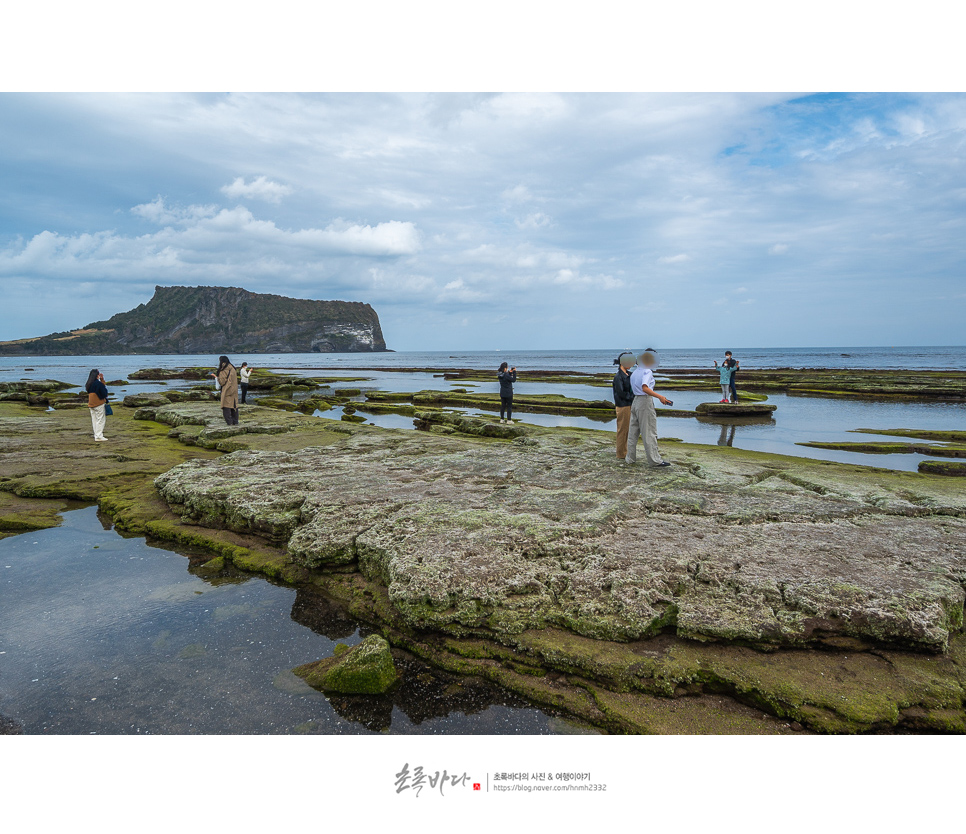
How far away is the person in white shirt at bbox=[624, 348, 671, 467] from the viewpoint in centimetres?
1148

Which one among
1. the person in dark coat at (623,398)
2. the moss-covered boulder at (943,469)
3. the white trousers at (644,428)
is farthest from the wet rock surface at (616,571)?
the moss-covered boulder at (943,469)

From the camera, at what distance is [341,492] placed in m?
9.52

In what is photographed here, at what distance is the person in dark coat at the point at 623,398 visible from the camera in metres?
12.8

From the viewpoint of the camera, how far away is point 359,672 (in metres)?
5.10

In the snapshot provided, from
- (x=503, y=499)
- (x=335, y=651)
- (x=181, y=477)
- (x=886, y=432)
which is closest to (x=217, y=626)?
(x=335, y=651)

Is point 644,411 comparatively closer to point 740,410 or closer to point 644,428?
point 644,428

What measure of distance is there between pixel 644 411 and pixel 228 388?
15.3 meters

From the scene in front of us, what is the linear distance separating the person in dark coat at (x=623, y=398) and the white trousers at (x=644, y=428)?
37 centimetres

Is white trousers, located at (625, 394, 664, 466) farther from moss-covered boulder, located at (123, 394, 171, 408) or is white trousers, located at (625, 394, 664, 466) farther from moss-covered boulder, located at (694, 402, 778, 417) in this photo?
moss-covered boulder, located at (123, 394, 171, 408)

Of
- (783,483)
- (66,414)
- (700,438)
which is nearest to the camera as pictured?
(783,483)

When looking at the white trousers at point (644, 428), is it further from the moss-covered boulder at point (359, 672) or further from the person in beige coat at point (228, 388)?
the person in beige coat at point (228, 388)

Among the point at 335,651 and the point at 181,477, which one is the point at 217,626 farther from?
the point at 181,477

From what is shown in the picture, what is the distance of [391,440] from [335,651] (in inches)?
414
